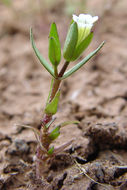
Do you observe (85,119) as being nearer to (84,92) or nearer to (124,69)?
(84,92)

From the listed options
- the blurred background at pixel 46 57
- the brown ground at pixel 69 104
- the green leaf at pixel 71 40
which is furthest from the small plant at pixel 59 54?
the blurred background at pixel 46 57

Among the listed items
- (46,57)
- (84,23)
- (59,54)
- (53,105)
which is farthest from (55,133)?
(46,57)

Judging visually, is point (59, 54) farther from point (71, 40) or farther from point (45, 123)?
point (45, 123)

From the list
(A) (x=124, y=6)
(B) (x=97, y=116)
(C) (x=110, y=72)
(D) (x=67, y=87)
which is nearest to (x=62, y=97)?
(D) (x=67, y=87)

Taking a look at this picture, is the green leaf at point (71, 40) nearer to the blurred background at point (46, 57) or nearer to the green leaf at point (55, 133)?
the green leaf at point (55, 133)

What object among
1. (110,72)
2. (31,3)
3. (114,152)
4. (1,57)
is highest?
(31,3)
